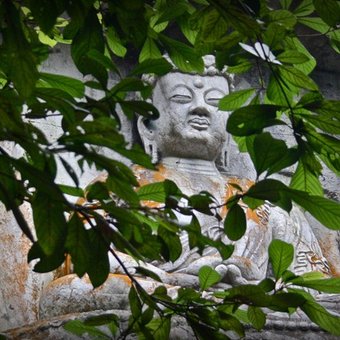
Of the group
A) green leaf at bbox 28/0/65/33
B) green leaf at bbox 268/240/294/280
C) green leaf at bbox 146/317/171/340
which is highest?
green leaf at bbox 28/0/65/33

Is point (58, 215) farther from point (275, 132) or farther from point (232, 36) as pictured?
point (275, 132)

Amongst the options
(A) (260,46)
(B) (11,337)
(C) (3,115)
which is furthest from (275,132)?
(C) (3,115)

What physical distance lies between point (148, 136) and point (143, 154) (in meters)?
3.03

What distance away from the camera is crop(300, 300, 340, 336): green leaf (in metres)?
2.98

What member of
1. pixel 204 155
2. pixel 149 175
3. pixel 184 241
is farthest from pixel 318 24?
pixel 204 155

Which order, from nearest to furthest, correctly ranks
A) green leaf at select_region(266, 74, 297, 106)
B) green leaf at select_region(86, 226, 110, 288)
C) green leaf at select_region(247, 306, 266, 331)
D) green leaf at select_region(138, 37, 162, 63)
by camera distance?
green leaf at select_region(86, 226, 110, 288) → green leaf at select_region(247, 306, 266, 331) → green leaf at select_region(266, 74, 297, 106) → green leaf at select_region(138, 37, 162, 63)

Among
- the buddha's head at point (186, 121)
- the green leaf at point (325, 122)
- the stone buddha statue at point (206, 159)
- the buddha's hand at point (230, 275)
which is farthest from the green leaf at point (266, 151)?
the buddha's head at point (186, 121)

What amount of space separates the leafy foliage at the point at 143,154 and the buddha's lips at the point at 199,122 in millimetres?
2332

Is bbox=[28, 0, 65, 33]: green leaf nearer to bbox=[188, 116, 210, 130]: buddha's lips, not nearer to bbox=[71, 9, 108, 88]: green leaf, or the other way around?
bbox=[71, 9, 108, 88]: green leaf

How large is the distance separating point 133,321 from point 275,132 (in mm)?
3248

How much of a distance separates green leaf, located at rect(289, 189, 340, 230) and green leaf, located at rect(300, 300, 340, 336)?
184 millimetres

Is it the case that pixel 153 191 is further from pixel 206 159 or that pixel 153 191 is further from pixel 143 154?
pixel 206 159

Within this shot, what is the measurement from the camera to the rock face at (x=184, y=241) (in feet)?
15.5


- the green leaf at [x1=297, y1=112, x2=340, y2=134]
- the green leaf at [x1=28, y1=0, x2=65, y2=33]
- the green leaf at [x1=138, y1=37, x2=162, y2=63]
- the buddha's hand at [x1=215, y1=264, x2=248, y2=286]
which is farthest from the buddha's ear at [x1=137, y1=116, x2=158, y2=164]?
the green leaf at [x1=28, y1=0, x2=65, y2=33]
